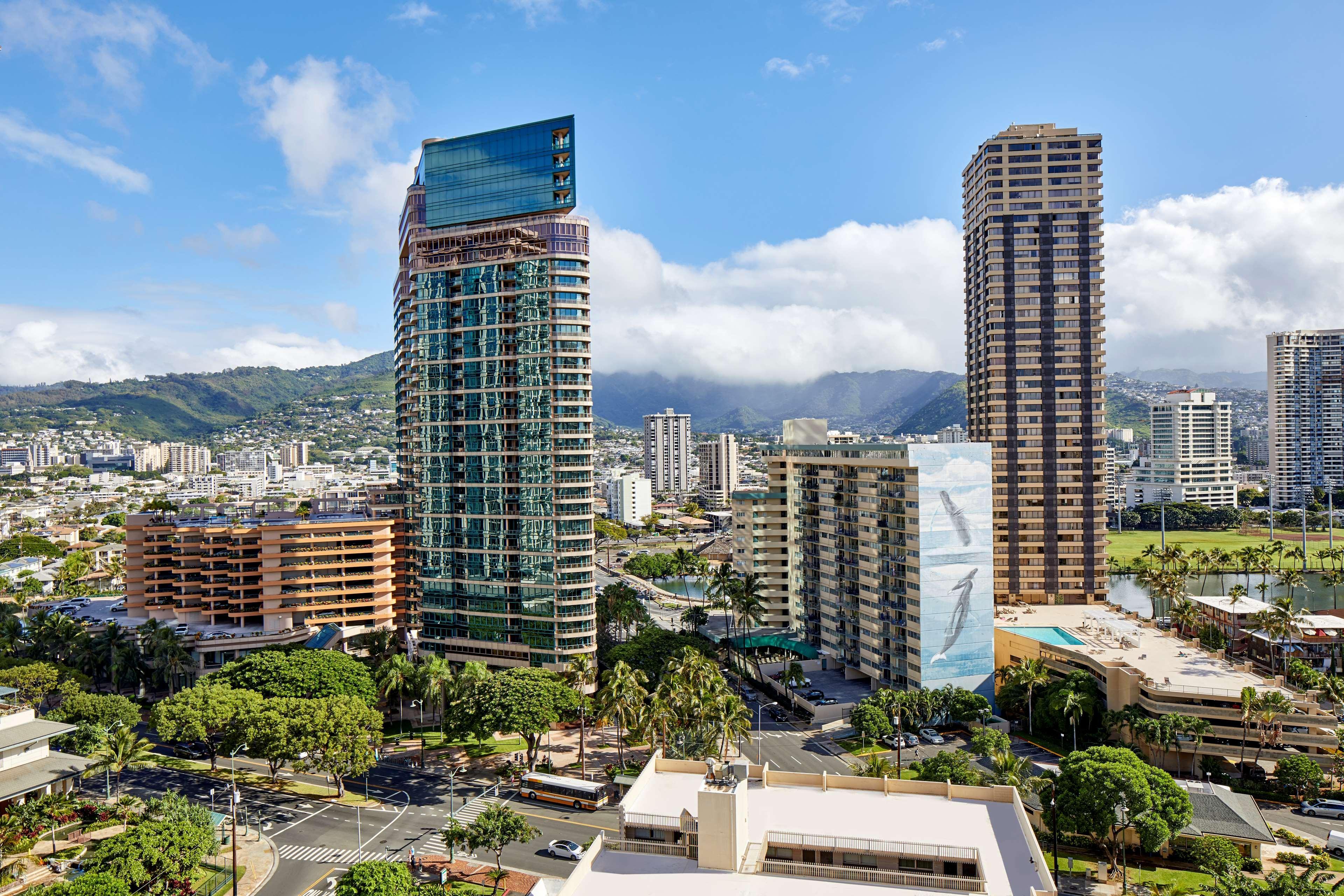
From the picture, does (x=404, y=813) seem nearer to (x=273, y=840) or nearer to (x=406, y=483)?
(x=273, y=840)

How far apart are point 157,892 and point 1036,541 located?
119273 mm

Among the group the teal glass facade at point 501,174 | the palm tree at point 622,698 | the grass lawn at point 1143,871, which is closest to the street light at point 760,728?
the palm tree at point 622,698

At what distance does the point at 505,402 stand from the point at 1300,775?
3477 inches

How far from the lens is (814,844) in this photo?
41000 mm

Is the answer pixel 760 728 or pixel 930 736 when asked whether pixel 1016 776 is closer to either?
pixel 930 736

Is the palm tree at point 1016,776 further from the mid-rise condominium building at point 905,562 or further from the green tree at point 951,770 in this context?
the mid-rise condominium building at point 905,562

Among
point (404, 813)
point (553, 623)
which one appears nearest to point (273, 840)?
point (404, 813)

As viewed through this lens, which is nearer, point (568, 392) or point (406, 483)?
point (568, 392)

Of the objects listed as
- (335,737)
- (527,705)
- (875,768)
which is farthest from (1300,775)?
(335,737)

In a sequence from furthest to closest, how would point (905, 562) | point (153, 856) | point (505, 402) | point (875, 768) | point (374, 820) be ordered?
point (505, 402), point (905, 562), point (374, 820), point (875, 768), point (153, 856)

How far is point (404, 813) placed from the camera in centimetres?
7056

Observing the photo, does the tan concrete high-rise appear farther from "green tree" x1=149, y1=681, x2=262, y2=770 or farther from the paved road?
"green tree" x1=149, y1=681, x2=262, y2=770

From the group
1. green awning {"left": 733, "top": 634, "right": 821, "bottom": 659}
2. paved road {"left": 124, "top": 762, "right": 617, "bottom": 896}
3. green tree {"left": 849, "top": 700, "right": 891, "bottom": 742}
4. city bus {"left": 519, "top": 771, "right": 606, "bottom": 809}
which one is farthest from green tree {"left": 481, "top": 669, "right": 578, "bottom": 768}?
green awning {"left": 733, "top": 634, "right": 821, "bottom": 659}

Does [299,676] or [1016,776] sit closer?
[1016,776]
